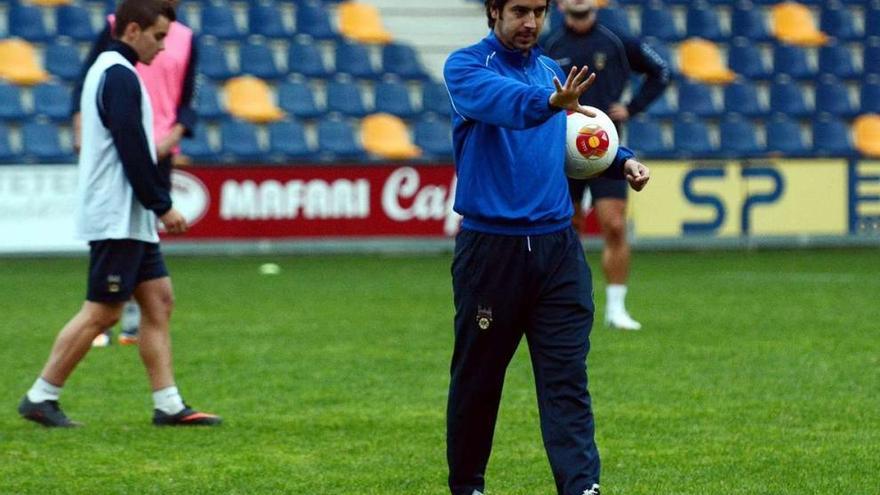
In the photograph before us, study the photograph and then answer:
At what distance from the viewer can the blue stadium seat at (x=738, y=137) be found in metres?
22.6

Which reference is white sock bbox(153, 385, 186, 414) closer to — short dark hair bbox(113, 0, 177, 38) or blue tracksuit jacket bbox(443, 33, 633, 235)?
short dark hair bbox(113, 0, 177, 38)

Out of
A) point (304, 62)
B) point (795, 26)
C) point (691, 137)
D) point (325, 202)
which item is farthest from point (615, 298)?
point (795, 26)

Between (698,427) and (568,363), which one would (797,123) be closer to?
(698,427)

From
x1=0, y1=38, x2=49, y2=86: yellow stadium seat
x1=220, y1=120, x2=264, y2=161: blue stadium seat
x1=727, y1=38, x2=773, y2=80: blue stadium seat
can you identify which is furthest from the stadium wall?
x1=727, y1=38, x2=773, y2=80: blue stadium seat

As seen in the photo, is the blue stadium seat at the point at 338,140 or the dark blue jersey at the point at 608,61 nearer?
the dark blue jersey at the point at 608,61

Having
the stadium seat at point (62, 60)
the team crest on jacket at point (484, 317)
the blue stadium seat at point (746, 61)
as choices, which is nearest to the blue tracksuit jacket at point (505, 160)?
the team crest on jacket at point (484, 317)

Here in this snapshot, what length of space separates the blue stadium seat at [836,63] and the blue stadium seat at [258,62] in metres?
7.41

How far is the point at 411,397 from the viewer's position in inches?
342

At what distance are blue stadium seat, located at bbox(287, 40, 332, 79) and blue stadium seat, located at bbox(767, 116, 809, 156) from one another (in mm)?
5746

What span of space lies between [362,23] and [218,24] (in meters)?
1.96

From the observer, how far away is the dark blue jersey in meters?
11.7

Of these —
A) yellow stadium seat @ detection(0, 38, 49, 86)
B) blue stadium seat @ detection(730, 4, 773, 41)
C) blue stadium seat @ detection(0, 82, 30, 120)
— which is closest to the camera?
blue stadium seat @ detection(0, 82, 30, 120)

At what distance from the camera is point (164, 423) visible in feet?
26.0

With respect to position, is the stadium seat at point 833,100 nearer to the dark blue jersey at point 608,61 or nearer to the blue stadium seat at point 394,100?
the blue stadium seat at point 394,100
